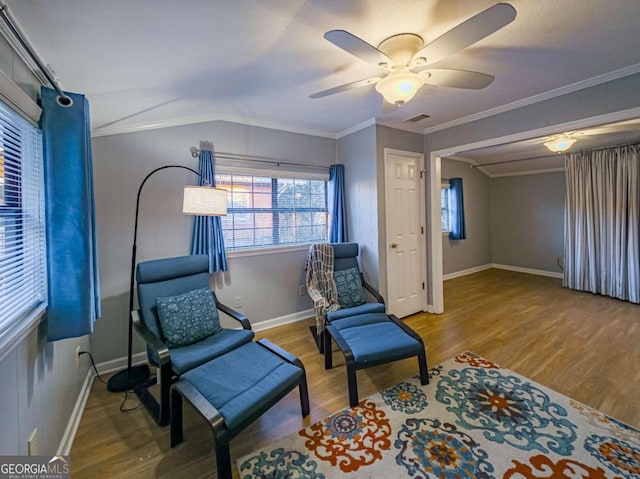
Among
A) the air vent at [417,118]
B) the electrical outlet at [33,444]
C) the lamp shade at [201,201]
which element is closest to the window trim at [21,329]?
the electrical outlet at [33,444]

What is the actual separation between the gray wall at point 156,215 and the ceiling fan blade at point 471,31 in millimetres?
2258

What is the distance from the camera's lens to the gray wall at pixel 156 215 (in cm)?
259

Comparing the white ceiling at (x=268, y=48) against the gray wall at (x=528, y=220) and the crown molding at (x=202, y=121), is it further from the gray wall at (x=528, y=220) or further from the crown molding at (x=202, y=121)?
the gray wall at (x=528, y=220)

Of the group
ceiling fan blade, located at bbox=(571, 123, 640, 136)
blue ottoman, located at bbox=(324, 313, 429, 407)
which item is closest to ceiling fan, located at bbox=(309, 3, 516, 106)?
blue ottoman, located at bbox=(324, 313, 429, 407)

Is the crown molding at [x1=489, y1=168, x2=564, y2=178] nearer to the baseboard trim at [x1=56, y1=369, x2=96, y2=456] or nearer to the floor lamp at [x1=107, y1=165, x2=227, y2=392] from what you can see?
the floor lamp at [x1=107, y1=165, x2=227, y2=392]

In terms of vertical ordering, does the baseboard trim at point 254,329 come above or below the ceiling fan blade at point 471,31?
below

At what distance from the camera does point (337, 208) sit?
380 cm

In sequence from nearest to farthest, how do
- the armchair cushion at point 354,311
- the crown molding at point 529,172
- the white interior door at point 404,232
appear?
the armchair cushion at point 354,311 < the white interior door at point 404,232 < the crown molding at point 529,172

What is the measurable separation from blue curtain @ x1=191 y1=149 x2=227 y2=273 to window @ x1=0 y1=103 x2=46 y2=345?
1351 mm

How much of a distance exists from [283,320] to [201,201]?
1.93 meters

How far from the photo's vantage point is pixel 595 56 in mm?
2043

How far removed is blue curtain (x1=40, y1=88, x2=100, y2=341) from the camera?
1488 millimetres

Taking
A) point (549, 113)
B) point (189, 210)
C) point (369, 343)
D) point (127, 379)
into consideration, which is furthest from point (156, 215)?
point (549, 113)

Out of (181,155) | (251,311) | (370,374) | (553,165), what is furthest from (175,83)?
(553,165)
